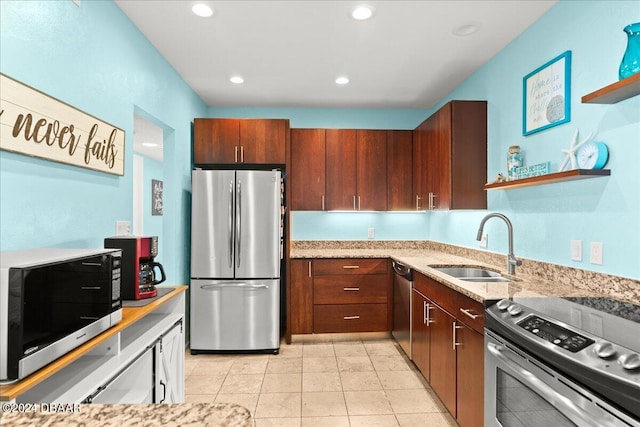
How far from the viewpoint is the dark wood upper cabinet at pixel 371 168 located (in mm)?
4055

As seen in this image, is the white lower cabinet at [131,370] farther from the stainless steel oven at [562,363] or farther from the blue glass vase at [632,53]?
the blue glass vase at [632,53]

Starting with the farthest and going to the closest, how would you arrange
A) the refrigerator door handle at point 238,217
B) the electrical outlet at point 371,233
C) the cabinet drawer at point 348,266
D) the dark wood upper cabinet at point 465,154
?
the electrical outlet at point 371,233, the cabinet drawer at point 348,266, the refrigerator door handle at point 238,217, the dark wood upper cabinet at point 465,154

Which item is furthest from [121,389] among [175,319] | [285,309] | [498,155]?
[498,155]

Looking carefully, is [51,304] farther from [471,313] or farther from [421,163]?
[421,163]

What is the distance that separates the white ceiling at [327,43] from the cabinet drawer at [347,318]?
2.29m

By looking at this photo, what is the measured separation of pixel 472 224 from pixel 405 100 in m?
1.67

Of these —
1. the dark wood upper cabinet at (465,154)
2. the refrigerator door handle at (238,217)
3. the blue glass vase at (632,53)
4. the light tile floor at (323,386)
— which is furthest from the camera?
the refrigerator door handle at (238,217)

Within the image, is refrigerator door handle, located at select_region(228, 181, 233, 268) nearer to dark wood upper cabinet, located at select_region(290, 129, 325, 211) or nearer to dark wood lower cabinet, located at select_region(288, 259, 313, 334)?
dark wood lower cabinet, located at select_region(288, 259, 313, 334)

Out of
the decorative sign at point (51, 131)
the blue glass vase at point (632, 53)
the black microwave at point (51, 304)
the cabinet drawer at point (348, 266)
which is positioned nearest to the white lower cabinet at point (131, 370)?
the black microwave at point (51, 304)

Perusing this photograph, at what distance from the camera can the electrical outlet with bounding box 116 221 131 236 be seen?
2.25 metres

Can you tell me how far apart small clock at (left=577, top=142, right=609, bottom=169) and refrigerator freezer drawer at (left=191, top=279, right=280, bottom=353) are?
8.43 feet

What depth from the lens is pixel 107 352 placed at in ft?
5.18

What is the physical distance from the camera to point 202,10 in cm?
229

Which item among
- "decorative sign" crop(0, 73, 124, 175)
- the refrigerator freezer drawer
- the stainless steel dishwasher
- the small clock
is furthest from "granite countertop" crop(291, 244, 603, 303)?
"decorative sign" crop(0, 73, 124, 175)
